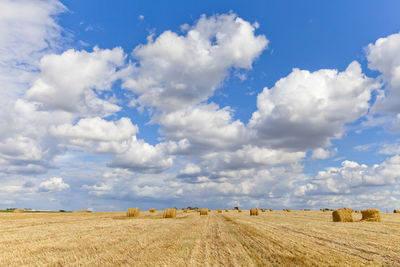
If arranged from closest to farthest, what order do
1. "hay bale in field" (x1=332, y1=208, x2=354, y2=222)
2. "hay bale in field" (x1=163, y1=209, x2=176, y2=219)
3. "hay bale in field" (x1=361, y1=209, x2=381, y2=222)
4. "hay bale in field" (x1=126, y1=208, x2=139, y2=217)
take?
"hay bale in field" (x1=361, y1=209, x2=381, y2=222), "hay bale in field" (x1=332, y1=208, x2=354, y2=222), "hay bale in field" (x1=163, y1=209, x2=176, y2=219), "hay bale in field" (x1=126, y1=208, x2=139, y2=217)

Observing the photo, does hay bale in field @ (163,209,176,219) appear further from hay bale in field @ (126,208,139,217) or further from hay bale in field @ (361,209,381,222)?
hay bale in field @ (361,209,381,222)

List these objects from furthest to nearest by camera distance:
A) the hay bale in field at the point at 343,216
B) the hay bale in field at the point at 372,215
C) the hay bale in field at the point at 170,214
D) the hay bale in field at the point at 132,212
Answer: the hay bale in field at the point at 132,212 < the hay bale in field at the point at 170,214 < the hay bale in field at the point at 343,216 < the hay bale in field at the point at 372,215

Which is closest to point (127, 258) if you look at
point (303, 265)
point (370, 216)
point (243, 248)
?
point (243, 248)

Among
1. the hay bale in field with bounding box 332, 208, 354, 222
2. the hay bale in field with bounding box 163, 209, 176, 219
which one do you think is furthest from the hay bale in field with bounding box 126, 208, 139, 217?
the hay bale in field with bounding box 332, 208, 354, 222

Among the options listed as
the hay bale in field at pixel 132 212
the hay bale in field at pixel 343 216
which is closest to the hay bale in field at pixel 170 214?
the hay bale in field at pixel 132 212

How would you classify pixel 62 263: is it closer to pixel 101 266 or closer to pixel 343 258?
pixel 101 266

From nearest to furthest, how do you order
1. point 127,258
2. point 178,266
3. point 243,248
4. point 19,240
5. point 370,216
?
point 178,266 < point 127,258 < point 243,248 < point 19,240 < point 370,216

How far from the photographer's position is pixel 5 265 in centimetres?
815

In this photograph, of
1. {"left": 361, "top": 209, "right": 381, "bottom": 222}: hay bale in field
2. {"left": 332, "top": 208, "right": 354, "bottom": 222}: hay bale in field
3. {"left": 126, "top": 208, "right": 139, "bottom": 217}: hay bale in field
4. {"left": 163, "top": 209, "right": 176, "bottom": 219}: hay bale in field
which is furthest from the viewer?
{"left": 126, "top": 208, "right": 139, "bottom": 217}: hay bale in field

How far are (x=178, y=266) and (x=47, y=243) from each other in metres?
7.23

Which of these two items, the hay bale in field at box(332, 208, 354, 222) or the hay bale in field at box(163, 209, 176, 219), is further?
the hay bale in field at box(163, 209, 176, 219)

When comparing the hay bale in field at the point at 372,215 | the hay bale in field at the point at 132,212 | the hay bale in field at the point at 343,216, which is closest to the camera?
the hay bale in field at the point at 372,215

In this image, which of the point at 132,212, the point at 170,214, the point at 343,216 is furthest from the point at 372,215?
the point at 132,212

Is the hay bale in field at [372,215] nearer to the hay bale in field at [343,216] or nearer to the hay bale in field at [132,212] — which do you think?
the hay bale in field at [343,216]
